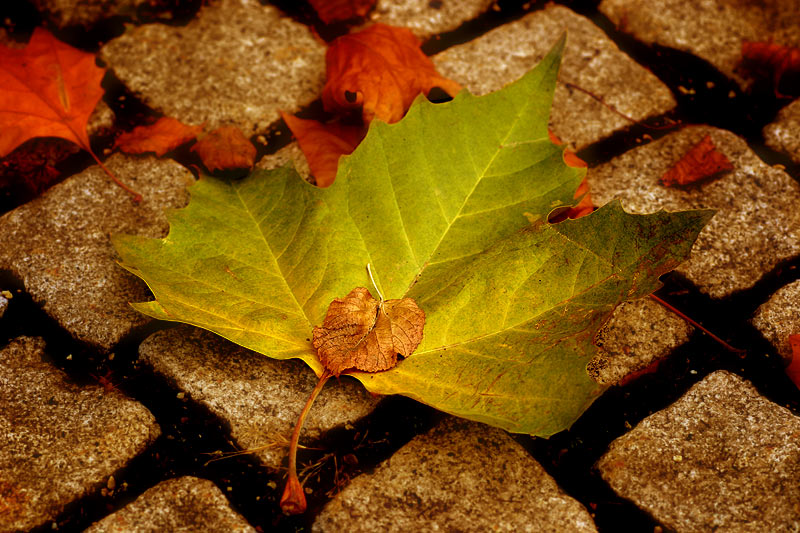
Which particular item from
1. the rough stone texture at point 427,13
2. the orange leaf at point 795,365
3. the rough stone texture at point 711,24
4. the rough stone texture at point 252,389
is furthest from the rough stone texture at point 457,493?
the rough stone texture at point 711,24

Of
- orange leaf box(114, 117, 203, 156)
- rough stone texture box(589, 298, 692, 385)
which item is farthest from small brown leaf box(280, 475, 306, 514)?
orange leaf box(114, 117, 203, 156)

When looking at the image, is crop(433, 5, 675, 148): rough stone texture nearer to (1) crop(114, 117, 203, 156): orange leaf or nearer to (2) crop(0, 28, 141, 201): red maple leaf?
(1) crop(114, 117, 203, 156): orange leaf

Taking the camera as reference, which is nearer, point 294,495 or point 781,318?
point 294,495

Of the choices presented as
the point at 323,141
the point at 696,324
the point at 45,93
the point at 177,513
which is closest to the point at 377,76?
the point at 323,141

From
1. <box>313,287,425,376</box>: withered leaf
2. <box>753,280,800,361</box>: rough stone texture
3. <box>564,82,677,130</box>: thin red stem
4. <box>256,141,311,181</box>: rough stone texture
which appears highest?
<box>564,82,677,130</box>: thin red stem

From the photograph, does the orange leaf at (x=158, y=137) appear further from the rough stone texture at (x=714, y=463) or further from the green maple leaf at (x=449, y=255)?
the rough stone texture at (x=714, y=463)

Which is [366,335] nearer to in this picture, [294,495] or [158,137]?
[294,495]
